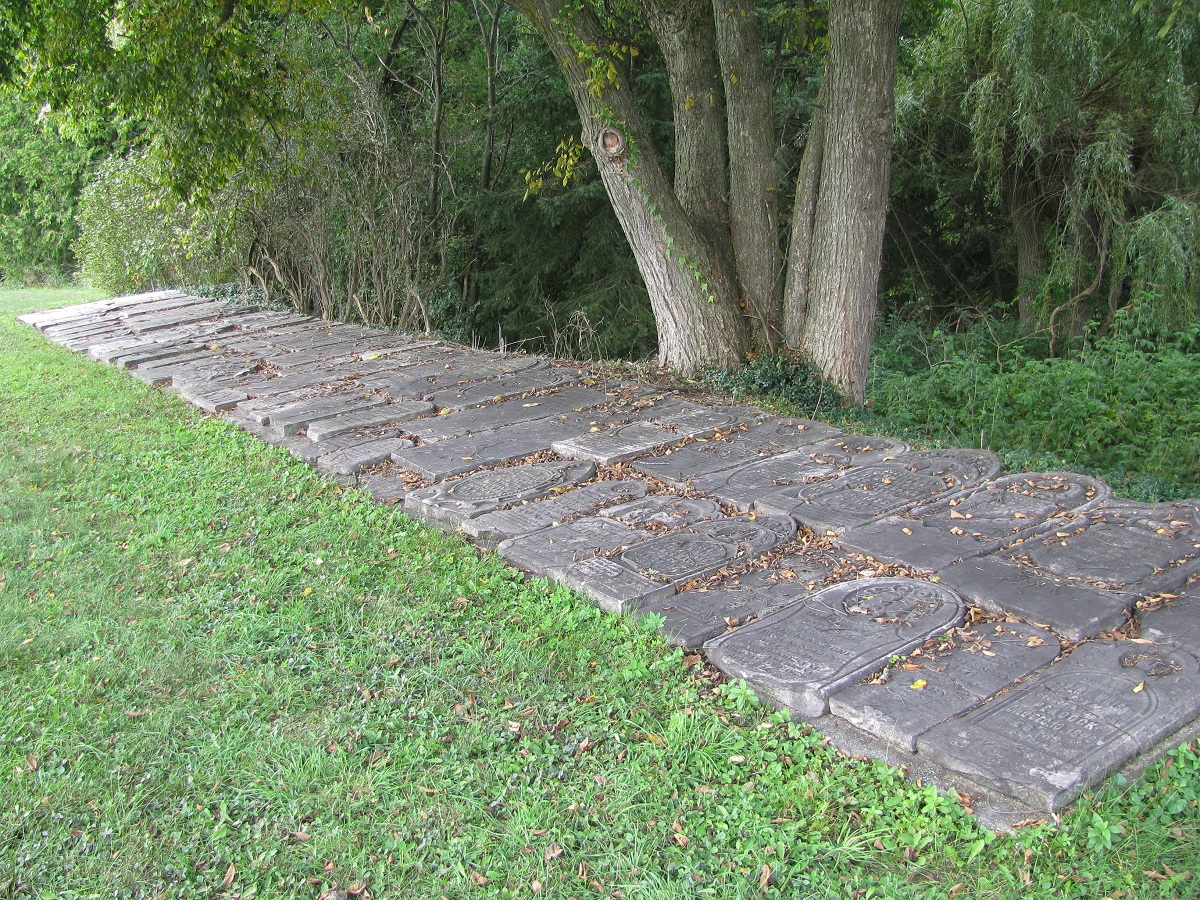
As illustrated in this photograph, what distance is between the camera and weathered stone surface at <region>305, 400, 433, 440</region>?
5.22 m

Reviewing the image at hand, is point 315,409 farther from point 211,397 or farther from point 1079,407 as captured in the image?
point 1079,407

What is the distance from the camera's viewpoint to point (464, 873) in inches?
77.5

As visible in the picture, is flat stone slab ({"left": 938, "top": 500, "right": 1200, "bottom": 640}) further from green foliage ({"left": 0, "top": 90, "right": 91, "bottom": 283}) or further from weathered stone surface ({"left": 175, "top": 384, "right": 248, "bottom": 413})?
green foliage ({"left": 0, "top": 90, "right": 91, "bottom": 283})

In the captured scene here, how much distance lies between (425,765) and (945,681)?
137cm

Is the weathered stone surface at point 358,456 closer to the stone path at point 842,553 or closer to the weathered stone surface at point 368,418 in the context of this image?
the stone path at point 842,553

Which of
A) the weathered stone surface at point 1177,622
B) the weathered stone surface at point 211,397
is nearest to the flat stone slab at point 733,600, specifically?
the weathered stone surface at point 1177,622

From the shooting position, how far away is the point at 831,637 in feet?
8.78

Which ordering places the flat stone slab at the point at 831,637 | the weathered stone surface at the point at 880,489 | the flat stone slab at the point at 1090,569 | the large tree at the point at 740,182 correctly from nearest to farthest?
the flat stone slab at the point at 831,637 < the flat stone slab at the point at 1090,569 < the weathered stone surface at the point at 880,489 < the large tree at the point at 740,182

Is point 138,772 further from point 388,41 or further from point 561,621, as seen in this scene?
point 388,41

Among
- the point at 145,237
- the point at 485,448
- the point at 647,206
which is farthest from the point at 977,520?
the point at 145,237

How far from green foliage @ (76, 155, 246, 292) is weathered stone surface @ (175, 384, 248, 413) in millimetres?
3260

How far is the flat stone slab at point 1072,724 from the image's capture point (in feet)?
6.66

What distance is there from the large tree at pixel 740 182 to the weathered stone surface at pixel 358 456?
89.0 inches

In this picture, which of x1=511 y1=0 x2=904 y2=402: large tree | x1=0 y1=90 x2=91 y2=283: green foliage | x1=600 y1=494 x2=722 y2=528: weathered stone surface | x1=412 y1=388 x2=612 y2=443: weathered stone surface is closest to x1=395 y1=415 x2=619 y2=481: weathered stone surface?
x1=412 y1=388 x2=612 y2=443: weathered stone surface
